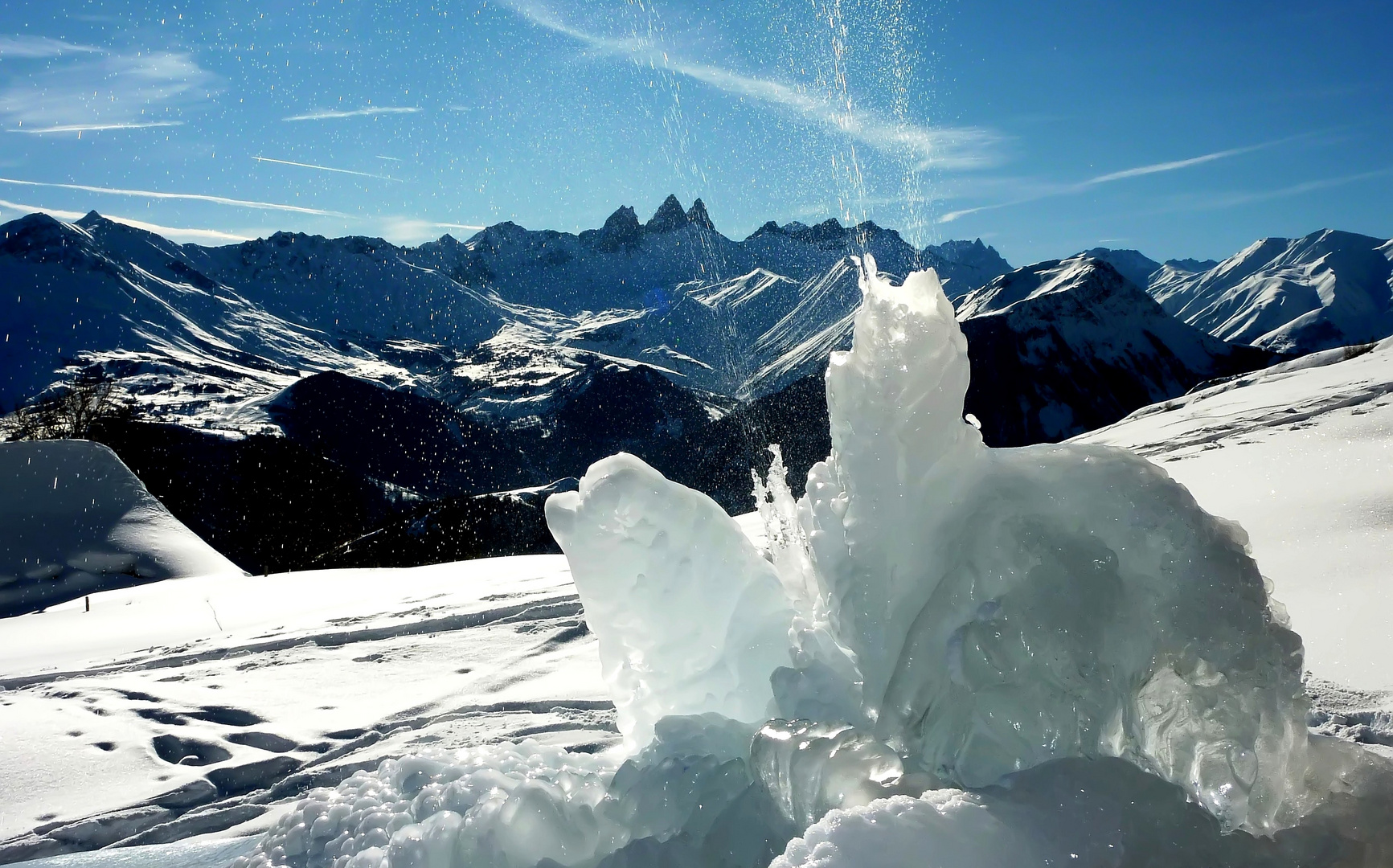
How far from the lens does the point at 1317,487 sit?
639cm

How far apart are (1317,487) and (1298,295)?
18606 centimetres

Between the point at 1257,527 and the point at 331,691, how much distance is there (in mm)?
6831

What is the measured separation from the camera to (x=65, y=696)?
6.54 m

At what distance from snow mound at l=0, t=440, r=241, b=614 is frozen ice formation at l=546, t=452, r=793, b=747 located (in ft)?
39.5

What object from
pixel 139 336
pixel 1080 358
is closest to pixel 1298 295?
pixel 1080 358

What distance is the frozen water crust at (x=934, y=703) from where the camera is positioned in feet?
7.79

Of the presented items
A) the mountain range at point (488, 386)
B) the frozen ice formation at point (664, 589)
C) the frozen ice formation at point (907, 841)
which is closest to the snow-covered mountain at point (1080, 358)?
the mountain range at point (488, 386)

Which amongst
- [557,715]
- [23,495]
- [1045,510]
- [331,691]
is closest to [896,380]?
[1045,510]

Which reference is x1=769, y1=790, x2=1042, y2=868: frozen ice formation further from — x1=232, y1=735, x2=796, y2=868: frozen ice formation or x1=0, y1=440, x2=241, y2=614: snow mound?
x1=0, y1=440, x2=241, y2=614: snow mound

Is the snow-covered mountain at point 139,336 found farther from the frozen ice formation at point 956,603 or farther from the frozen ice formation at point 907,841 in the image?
the frozen ice formation at point 907,841

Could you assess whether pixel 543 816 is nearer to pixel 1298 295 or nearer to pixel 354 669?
pixel 354 669

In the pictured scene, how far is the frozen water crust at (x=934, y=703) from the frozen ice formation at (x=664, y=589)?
0.01 m

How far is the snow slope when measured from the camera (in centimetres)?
418

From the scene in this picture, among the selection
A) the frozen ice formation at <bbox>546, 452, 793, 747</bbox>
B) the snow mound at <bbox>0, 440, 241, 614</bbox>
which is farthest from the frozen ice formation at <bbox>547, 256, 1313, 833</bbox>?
the snow mound at <bbox>0, 440, 241, 614</bbox>
